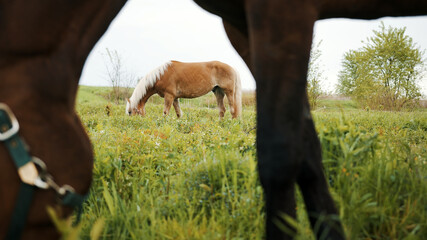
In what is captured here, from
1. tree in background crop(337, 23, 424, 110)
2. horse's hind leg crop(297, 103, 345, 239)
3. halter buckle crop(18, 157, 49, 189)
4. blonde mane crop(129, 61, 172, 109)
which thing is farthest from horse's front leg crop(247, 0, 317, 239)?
tree in background crop(337, 23, 424, 110)

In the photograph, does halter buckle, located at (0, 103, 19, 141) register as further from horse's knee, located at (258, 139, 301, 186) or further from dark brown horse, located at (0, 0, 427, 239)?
horse's knee, located at (258, 139, 301, 186)

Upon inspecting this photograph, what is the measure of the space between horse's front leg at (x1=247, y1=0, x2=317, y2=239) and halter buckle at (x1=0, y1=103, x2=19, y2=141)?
0.84 m

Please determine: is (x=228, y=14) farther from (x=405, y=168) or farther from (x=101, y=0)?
(x=405, y=168)

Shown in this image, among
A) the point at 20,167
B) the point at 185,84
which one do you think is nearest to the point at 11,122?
the point at 20,167

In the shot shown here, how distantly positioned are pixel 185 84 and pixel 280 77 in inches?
379

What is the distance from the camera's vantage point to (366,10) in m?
1.34

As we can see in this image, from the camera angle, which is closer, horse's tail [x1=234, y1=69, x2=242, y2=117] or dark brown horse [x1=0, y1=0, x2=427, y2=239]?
dark brown horse [x1=0, y1=0, x2=427, y2=239]

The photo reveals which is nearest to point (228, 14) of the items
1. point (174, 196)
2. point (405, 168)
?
point (174, 196)

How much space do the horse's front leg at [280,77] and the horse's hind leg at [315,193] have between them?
7.3 inches

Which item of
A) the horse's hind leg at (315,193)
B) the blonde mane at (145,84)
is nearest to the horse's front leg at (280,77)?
the horse's hind leg at (315,193)

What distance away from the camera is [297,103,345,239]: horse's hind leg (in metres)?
1.24

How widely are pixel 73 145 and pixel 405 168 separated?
2.00m

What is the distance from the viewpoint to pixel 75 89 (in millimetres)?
1118

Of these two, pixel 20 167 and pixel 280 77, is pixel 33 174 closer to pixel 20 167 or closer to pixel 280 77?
pixel 20 167
